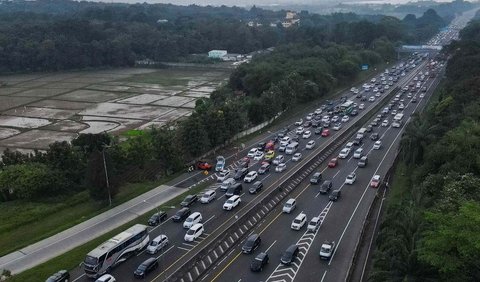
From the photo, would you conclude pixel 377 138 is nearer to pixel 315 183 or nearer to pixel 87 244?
pixel 315 183

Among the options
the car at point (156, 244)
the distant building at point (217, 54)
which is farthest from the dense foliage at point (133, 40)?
the car at point (156, 244)

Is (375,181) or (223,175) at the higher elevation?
(375,181)

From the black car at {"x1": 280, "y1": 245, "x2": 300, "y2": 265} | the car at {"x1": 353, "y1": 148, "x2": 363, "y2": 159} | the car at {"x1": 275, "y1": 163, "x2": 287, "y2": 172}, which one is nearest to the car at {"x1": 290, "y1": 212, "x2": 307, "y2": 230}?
the black car at {"x1": 280, "y1": 245, "x2": 300, "y2": 265}

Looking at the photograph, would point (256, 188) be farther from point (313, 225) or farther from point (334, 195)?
point (313, 225)

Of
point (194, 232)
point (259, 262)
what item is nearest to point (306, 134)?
point (194, 232)

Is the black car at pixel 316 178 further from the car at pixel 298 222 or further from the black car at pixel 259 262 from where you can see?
the black car at pixel 259 262
